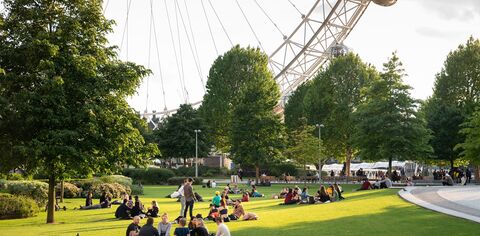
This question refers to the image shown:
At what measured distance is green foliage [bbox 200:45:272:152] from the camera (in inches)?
2771

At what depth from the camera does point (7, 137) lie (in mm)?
22125

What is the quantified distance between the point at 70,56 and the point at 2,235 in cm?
757

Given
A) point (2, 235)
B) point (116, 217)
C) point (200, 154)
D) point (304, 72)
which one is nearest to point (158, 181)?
point (200, 154)

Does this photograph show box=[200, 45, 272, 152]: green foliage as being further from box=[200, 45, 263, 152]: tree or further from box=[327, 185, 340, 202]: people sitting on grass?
box=[327, 185, 340, 202]: people sitting on grass

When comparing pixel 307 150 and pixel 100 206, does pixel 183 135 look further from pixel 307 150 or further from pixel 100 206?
pixel 100 206

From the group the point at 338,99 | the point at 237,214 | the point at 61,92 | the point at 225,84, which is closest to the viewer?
the point at 61,92

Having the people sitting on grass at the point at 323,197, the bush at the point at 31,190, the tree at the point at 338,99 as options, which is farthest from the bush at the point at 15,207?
the tree at the point at 338,99

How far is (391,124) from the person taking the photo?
45.9m

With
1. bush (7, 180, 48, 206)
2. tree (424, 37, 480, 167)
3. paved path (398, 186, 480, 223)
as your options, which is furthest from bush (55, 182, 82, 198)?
tree (424, 37, 480, 167)

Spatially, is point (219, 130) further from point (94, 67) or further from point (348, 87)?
point (94, 67)

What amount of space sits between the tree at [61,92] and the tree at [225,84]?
46339mm

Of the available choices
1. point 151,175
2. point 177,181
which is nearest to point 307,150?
point 177,181

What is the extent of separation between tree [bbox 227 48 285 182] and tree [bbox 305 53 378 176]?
6162 millimetres

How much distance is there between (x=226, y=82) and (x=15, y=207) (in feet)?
156
